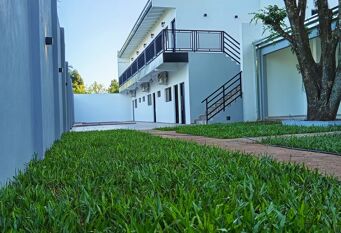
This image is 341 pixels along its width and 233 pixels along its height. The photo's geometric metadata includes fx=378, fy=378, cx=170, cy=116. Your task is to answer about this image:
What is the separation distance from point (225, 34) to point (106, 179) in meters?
17.0

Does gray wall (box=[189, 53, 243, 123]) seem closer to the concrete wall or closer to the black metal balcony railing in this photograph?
the black metal balcony railing

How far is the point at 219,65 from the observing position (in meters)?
18.1

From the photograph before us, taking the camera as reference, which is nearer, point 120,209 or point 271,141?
point 120,209

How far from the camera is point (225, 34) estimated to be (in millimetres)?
19125

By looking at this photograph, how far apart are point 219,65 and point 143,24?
7.55 m

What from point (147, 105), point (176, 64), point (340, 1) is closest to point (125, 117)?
point (147, 105)

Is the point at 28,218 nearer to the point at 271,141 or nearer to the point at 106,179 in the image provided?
the point at 106,179

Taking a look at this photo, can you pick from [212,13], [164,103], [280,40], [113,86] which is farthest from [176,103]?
[113,86]

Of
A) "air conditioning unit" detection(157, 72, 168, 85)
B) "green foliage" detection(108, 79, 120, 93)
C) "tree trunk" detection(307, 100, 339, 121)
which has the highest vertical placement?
"green foliage" detection(108, 79, 120, 93)

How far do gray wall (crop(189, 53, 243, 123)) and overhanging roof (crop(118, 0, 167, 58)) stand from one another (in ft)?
14.2

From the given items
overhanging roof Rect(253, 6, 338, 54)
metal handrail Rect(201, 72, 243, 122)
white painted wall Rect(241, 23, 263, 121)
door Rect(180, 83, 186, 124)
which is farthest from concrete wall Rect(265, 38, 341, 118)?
door Rect(180, 83, 186, 124)

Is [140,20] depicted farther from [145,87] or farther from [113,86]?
[113,86]

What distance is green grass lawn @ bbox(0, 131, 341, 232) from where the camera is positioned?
1930 mm

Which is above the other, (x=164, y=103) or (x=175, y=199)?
(x=164, y=103)
